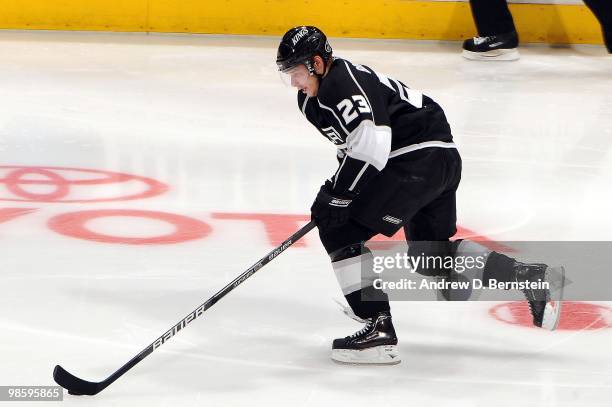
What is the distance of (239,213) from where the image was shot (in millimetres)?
4699

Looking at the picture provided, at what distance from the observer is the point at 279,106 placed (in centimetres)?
672

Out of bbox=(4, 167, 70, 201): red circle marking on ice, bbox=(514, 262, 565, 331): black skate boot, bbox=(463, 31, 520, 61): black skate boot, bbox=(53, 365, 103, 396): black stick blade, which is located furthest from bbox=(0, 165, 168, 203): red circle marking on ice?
bbox=(463, 31, 520, 61): black skate boot

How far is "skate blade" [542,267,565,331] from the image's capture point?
331 cm

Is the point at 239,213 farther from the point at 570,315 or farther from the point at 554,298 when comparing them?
the point at 554,298

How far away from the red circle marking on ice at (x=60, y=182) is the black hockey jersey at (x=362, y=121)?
71.4 inches

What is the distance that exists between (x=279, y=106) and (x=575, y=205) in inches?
88.0

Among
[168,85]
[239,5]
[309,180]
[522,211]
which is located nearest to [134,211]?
[309,180]

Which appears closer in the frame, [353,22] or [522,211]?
[522,211]

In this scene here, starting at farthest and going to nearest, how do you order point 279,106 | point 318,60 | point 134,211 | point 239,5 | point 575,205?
point 239,5 → point 279,106 → point 575,205 → point 134,211 → point 318,60

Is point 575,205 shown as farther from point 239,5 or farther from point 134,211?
point 239,5

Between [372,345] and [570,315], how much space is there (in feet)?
2.53

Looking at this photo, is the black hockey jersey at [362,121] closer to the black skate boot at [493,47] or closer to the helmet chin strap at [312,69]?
the helmet chin strap at [312,69]

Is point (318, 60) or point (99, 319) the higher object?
point (318, 60)

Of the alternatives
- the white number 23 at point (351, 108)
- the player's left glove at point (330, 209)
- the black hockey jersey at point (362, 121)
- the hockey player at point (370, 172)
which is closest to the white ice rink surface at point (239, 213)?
the hockey player at point (370, 172)
